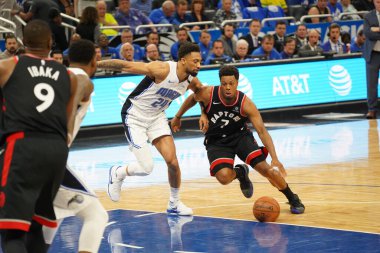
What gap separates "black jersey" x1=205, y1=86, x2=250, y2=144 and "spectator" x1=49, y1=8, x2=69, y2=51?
793cm

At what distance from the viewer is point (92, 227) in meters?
6.48

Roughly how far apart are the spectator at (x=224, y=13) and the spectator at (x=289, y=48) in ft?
6.28

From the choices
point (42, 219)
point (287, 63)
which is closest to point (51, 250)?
point (42, 219)

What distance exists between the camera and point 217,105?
10227 mm

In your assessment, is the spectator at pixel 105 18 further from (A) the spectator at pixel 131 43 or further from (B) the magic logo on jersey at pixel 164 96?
(B) the magic logo on jersey at pixel 164 96

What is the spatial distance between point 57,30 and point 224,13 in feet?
15.0

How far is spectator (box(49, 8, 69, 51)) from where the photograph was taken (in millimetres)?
17688

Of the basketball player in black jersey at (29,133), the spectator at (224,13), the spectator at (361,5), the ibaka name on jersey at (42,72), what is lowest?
the spectator at (361,5)

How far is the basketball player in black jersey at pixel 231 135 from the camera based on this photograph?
9977 millimetres

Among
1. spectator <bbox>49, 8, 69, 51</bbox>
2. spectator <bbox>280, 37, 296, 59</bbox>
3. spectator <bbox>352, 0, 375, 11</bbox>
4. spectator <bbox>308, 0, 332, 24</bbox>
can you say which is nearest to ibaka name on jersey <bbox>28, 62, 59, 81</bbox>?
spectator <bbox>49, 8, 69, 51</bbox>

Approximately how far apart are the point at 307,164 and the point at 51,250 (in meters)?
6.00

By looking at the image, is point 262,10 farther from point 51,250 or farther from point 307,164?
point 51,250

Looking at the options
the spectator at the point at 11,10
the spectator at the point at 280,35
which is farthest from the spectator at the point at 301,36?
the spectator at the point at 11,10

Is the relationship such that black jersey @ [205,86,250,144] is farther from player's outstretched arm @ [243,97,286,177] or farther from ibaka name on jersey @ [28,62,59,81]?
ibaka name on jersey @ [28,62,59,81]
